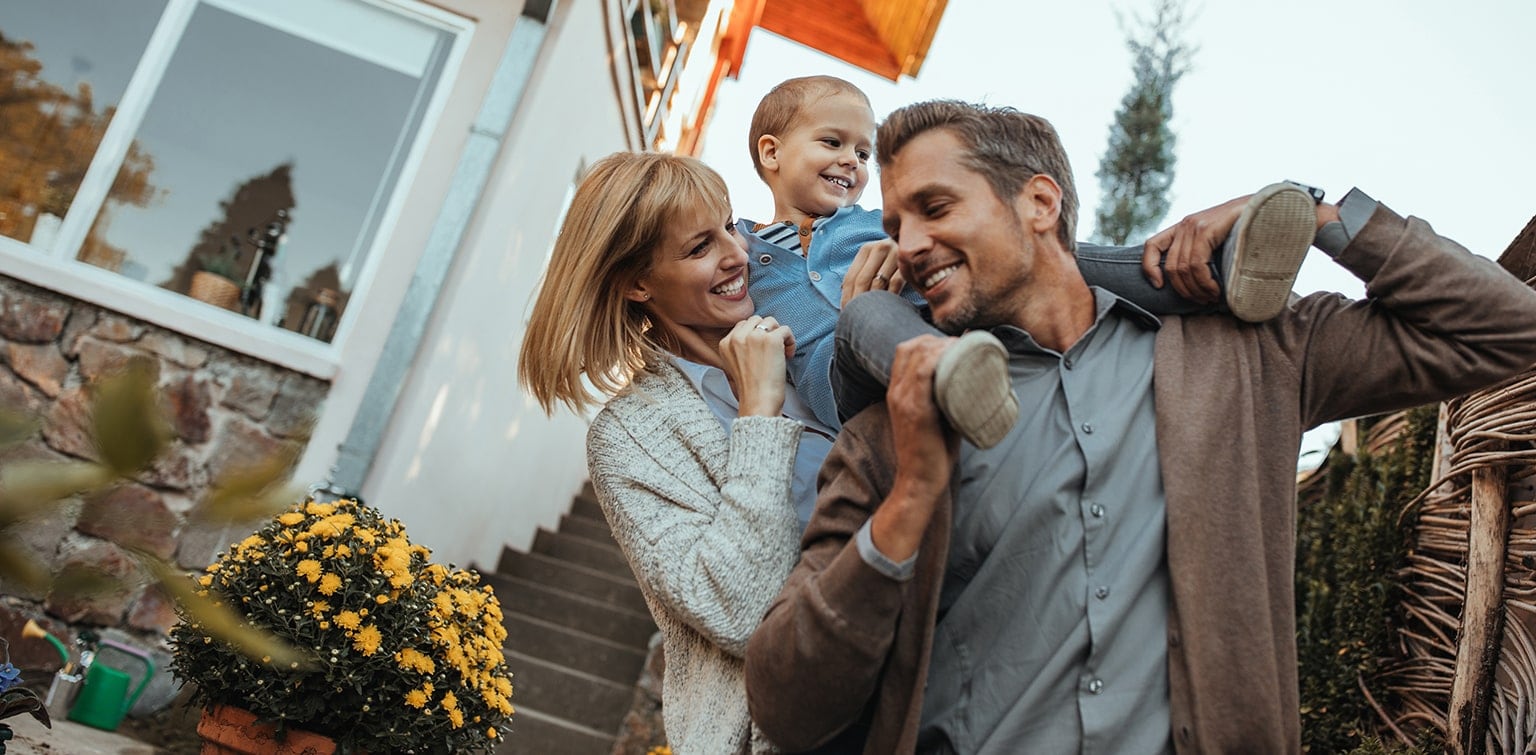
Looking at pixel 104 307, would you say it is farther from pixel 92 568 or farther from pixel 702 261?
pixel 92 568

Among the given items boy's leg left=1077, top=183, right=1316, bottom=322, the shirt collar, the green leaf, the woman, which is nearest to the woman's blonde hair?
the woman

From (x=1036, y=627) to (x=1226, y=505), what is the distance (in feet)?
0.88

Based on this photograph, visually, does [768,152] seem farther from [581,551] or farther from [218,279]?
[581,551]

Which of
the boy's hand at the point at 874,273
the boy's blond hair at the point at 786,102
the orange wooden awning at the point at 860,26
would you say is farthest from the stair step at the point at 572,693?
the orange wooden awning at the point at 860,26

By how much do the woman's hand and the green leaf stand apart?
4.43ft

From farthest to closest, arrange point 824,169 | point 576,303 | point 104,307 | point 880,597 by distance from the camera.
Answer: point 104,307 < point 824,169 < point 576,303 < point 880,597

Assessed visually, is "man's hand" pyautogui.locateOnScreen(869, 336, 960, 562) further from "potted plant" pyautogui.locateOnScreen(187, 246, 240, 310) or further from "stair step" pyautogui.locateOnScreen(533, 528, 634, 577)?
"stair step" pyautogui.locateOnScreen(533, 528, 634, 577)

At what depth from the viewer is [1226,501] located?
4.56ft

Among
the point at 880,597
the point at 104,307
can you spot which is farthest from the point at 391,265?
the point at 880,597

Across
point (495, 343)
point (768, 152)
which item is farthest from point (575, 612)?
point (768, 152)

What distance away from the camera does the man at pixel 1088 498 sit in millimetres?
1332

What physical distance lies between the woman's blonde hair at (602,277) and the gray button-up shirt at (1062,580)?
0.72m

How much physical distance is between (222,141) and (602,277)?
4165 mm

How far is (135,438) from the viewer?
0.37 metres
